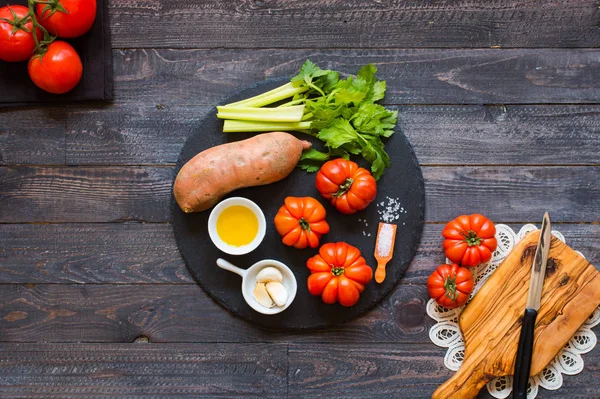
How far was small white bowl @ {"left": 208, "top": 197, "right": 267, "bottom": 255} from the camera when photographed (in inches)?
72.6

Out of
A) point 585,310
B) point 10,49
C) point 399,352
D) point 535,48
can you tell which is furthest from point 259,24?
point 585,310

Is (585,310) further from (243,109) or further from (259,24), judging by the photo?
(259,24)

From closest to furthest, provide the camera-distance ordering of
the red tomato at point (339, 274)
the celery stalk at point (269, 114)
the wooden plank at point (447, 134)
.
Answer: the red tomato at point (339, 274) → the celery stalk at point (269, 114) → the wooden plank at point (447, 134)

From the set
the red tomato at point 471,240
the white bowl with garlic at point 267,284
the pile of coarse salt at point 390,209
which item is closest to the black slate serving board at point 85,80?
the white bowl with garlic at point 267,284

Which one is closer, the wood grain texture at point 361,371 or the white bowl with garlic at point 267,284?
the white bowl with garlic at point 267,284

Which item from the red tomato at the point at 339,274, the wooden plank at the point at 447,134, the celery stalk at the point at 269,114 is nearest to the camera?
the red tomato at the point at 339,274

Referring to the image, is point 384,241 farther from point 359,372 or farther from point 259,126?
point 259,126

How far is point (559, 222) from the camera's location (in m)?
2.00

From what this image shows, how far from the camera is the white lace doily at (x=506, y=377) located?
1.92 metres

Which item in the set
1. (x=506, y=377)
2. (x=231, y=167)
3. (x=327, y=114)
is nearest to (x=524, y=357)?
(x=506, y=377)

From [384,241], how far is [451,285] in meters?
0.26

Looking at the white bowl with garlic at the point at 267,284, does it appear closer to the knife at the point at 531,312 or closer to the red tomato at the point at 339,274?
the red tomato at the point at 339,274

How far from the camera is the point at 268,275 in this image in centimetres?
185

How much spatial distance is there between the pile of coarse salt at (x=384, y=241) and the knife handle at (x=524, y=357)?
495mm
